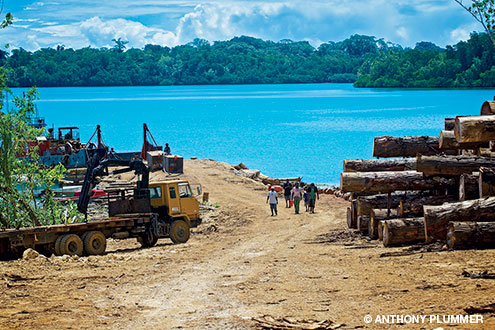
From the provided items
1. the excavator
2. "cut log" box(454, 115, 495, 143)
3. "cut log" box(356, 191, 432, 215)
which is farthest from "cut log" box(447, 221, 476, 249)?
the excavator

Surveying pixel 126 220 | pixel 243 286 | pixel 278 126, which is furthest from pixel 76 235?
pixel 278 126

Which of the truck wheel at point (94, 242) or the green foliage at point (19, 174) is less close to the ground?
the green foliage at point (19, 174)

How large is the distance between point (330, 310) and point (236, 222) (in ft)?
59.3

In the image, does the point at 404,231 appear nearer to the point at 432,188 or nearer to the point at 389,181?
the point at 432,188

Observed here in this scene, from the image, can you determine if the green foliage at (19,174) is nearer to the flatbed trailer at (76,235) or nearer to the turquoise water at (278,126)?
the flatbed trailer at (76,235)

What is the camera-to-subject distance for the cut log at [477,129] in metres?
16.0

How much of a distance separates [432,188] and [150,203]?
32.0 ft

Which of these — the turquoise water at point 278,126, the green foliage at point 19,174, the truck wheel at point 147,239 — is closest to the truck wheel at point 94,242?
the green foliage at point 19,174

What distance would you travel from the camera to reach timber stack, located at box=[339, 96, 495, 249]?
15.5 m

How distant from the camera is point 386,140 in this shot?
830 inches

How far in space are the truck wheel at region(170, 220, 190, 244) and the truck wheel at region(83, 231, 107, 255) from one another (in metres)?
3.36

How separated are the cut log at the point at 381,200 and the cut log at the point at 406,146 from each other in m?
1.36

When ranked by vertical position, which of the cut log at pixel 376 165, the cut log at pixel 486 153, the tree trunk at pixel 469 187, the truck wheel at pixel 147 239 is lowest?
the truck wheel at pixel 147 239
